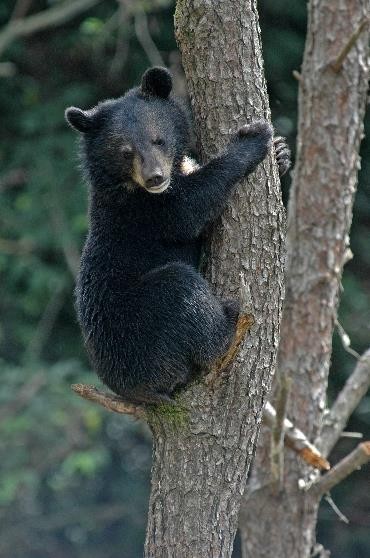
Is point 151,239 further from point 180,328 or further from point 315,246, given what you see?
point 315,246

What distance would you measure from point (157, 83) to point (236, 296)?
1169mm

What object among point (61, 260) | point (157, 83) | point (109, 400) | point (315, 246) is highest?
point (157, 83)

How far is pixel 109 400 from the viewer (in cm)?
407

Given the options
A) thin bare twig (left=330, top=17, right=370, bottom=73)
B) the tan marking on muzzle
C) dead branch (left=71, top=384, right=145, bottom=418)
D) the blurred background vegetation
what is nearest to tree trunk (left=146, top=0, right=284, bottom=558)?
dead branch (left=71, top=384, right=145, bottom=418)

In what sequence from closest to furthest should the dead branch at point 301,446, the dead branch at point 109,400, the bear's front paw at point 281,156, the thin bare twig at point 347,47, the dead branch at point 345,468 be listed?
1. the dead branch at point 109,400
2. the bear's front paw at point 281,156
3. the dead branch at point 345,468
4. the dead branch at point 301,446
5. the thin bare twig at point 347,47

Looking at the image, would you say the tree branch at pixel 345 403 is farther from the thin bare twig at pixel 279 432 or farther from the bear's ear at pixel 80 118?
the bear's ear at pixel 80 118

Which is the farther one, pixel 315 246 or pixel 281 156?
pixel 315 246

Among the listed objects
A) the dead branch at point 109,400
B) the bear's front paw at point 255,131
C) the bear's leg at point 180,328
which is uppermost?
the bear's front paw at point 255,131

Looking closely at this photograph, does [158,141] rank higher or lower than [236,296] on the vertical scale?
higher

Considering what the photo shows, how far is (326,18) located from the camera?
521 centimetres

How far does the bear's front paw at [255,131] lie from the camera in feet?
12.4

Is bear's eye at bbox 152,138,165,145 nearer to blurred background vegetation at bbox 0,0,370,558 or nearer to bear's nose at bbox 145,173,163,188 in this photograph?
bear's nose at bbox 145,173,163,188

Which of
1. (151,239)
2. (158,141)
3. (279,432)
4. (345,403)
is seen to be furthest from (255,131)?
(345,403)

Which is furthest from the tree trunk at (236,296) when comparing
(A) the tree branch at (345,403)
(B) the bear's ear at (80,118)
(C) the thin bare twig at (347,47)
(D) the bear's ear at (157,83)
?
(A) the tree branch at (345,403)
